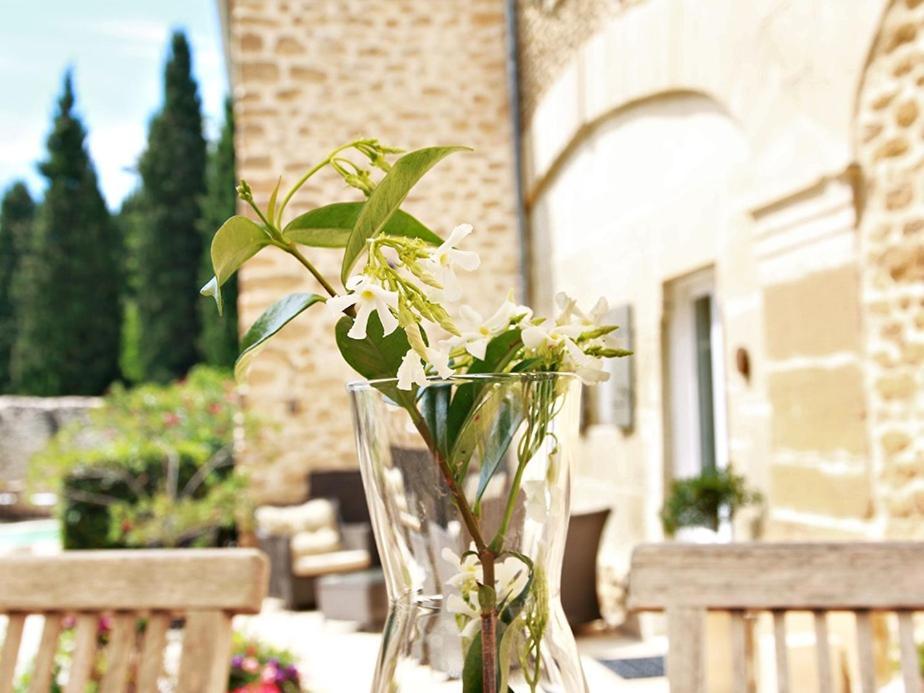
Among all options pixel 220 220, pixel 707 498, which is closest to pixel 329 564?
pixel 707 498

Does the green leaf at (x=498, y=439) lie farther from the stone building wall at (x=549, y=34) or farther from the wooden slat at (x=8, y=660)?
the stone building wall at (x=549, y=34)

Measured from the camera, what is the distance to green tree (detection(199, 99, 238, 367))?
16.6 metres

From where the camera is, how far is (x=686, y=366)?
5469mm

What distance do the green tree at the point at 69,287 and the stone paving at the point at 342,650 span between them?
43.2 feet

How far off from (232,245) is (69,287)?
66.0ft

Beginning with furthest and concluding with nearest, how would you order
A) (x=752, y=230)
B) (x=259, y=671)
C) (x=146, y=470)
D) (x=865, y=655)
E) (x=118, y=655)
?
(x=146, y=470)
(x=752, y=230)
(x=259, y=671)
(x=118, y=655)
(x=865, y=655)

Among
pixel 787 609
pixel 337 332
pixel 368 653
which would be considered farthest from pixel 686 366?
pixel 337 332

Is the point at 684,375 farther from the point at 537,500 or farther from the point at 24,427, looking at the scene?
the point at 24,427

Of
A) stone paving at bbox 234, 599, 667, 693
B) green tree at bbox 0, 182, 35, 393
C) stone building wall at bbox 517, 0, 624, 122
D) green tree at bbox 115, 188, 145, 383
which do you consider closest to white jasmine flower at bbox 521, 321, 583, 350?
stone paving at bbox 234, 599, 667, 693

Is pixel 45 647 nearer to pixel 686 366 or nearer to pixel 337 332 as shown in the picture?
pixel 337 332

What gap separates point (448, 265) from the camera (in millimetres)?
704

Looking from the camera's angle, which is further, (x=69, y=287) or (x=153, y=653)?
(x=69, y=287)

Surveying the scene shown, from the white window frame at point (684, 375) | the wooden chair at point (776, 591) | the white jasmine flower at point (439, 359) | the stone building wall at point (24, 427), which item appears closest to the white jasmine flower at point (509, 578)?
the white jasmine flower at point (439, 359)

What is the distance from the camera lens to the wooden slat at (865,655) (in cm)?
107
